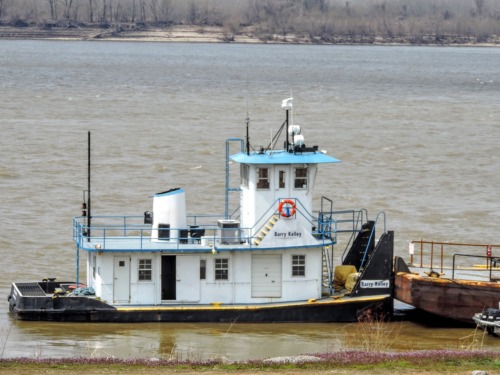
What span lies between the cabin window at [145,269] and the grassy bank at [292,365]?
5844mm

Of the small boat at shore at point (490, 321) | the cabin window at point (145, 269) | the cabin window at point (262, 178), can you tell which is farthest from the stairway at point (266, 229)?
the small boat at shore at point (490, 321)

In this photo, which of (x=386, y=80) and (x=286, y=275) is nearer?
(x=286, y=275)

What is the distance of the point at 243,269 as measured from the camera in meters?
27.4

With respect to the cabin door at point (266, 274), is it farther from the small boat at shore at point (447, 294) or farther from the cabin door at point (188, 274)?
the small boat at shore at point (447, 294)

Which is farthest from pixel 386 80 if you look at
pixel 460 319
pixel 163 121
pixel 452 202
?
pixel 460 319

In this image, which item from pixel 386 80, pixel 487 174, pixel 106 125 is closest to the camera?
pixel 487 174

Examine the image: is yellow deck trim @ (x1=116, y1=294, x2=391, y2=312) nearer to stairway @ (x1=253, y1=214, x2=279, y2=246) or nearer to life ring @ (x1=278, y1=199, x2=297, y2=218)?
stairway @ (x1=253, y1=214, x2=279, y2=246)

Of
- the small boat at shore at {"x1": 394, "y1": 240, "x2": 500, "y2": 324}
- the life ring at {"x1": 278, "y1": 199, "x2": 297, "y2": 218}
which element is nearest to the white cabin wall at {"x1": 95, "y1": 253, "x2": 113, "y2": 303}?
the life ring at {"x1": 278, "y1": 199, "x2": 297, "y2": 218}

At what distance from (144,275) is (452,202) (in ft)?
68.1

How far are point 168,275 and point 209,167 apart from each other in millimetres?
26143

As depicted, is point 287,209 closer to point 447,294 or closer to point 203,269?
point 203,269

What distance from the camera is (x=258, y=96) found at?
98688mm

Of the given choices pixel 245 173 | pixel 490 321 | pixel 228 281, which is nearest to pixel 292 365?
pixel 228 281

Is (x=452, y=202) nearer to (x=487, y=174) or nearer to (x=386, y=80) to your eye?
(x=487, y=174)
